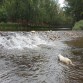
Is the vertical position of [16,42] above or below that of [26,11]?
below

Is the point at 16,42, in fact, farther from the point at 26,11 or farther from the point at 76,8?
the point at 76,8

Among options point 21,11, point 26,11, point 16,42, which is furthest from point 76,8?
point 16,42

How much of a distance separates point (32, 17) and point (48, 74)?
128 feet

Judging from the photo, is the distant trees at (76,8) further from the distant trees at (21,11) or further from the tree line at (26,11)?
the distant trees at (21,11)

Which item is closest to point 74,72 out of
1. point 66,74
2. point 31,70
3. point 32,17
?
point 66,74

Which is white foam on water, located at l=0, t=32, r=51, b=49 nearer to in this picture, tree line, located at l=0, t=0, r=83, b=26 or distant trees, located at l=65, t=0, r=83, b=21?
tree line, located at l=0, t=0, r=83, b=26

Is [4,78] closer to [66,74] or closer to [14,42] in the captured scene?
[66,74]

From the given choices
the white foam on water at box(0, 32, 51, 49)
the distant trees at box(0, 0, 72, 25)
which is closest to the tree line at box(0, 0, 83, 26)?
the distant trees at box(0, 0, 72, 25)

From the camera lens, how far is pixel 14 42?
1579cm

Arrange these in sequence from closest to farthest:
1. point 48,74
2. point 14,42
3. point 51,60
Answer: point 48,74
point 51,60
point 14,42

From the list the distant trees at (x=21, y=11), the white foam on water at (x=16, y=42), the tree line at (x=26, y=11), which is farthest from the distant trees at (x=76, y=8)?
the white foam on water at (x=16, y=42)

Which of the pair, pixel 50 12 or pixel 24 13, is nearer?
pixel 24 13

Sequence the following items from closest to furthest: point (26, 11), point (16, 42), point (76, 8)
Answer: point (16, 42) < point (26, 11) < point (76, 8)

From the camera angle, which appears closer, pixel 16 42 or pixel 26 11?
pixel 16 42
